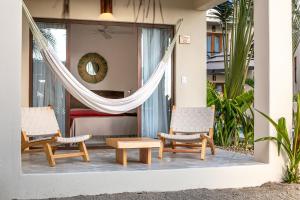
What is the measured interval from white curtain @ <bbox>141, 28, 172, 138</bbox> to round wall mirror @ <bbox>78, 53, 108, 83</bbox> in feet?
13.7

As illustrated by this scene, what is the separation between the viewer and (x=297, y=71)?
12.1 metres

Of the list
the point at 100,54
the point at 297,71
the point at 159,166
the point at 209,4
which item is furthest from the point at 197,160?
the point at 297,71

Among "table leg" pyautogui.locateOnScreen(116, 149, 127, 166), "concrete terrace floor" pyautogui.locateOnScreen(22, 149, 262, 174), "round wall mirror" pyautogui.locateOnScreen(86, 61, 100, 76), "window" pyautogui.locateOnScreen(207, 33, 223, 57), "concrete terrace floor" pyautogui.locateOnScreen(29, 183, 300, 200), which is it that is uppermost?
"window" pyautogui.locateOnScreen(207, 33, 223, 57)

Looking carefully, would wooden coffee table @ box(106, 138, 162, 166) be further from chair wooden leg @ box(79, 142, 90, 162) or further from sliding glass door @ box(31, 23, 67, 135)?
sliding glass door @ box(31, 23, 67, 135)

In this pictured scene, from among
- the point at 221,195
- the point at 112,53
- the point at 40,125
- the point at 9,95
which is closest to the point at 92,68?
the point at 112,53

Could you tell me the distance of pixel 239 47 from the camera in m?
7.46

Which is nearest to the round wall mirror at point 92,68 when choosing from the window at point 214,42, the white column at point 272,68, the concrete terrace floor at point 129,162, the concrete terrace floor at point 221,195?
the concrete terrace floor at point 129,162

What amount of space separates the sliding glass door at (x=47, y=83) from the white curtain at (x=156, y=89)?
1462 mm

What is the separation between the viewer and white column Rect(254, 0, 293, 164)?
16.8 ft

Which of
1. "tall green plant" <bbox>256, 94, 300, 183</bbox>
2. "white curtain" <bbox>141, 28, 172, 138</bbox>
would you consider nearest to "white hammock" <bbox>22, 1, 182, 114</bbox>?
"white curtain" <bbox>141, 28, 172, 138</bbox>

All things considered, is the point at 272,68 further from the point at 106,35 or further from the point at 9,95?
the point at 106,35

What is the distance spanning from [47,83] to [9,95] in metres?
2.77

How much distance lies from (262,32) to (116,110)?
7.50ft

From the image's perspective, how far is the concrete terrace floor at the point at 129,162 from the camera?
15.1ft
